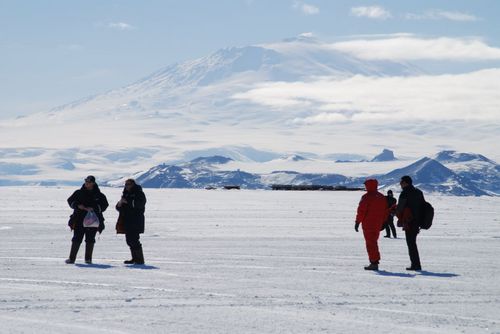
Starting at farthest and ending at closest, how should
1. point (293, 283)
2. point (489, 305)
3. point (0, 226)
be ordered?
point (0, 226) < point (293, 283) < point (489, 305)

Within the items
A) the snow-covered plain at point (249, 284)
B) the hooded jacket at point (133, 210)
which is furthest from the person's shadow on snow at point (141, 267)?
the hooded jacket at point (133, 210)

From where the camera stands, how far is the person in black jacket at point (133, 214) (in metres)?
A: 16.5

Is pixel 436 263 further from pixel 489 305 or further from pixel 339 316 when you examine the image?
pixel 339 316

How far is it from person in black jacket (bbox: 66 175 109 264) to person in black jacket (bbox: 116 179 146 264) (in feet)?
1.23

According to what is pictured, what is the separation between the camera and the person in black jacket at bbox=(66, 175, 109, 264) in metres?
16.6

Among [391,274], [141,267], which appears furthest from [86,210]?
[391,274]

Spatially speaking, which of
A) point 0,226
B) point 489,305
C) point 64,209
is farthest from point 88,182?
point 64,209

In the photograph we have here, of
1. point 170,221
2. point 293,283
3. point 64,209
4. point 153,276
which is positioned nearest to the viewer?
point 293,283

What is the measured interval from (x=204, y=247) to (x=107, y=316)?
35.1ft

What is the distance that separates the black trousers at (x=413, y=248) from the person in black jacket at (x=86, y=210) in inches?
216

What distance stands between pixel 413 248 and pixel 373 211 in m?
0.95

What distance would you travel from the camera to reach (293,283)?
1344 centimetres

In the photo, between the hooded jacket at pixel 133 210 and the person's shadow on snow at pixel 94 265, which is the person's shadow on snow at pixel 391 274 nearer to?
the hooded jacket at pixel 133 210

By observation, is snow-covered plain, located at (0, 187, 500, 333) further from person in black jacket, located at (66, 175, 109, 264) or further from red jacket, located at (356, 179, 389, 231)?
red jacket, located at (356, 179, 389, 231)
